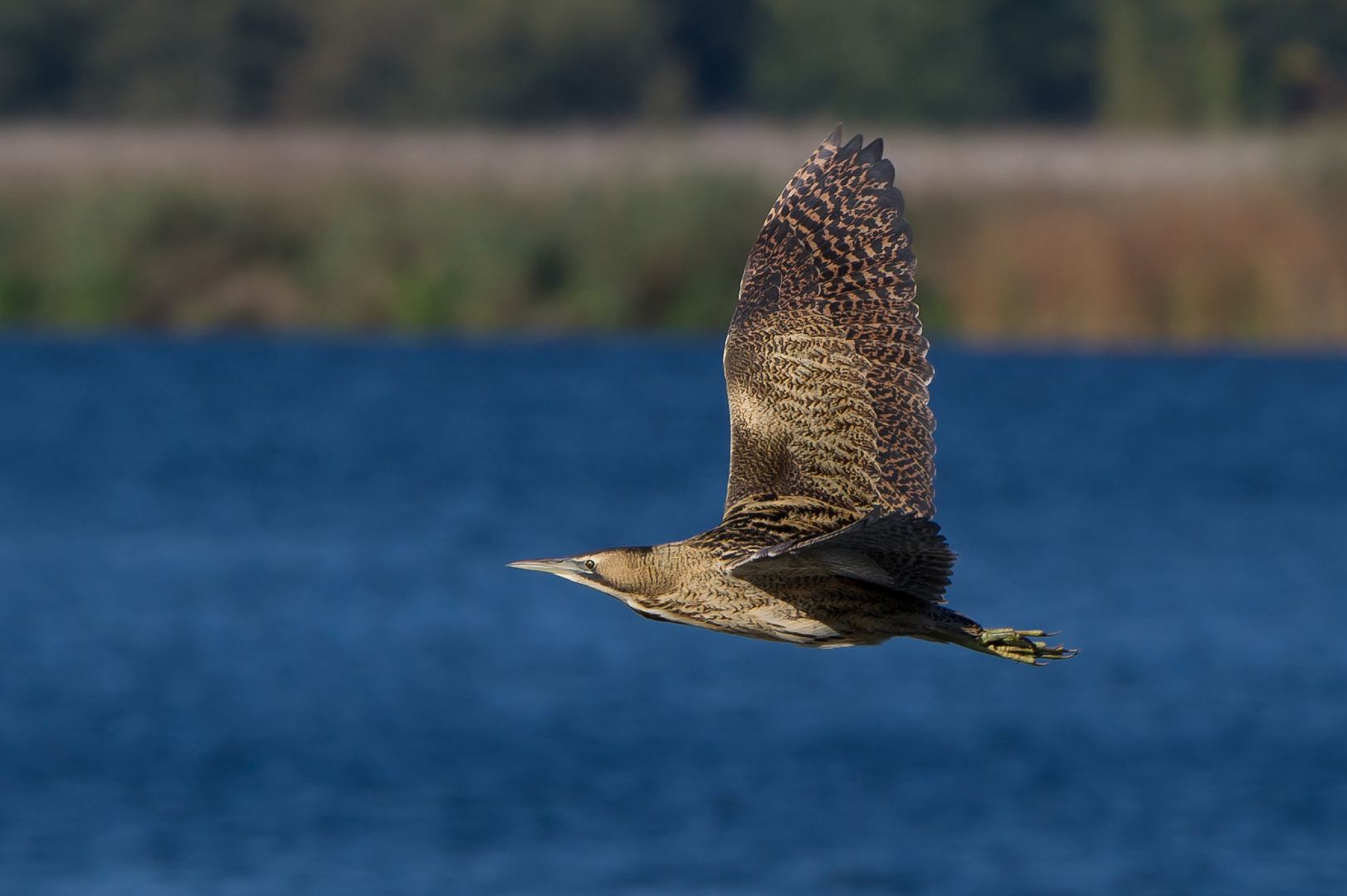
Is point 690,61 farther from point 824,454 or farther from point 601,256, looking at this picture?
point 824,454

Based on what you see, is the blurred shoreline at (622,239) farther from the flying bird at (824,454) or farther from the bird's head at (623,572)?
the bird's head at (623,572)

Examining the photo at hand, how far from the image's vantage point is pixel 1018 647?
18.9 ft

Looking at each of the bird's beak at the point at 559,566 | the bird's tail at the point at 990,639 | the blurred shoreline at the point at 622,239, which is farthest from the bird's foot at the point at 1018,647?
the blurred shoreline at the point at 622,239

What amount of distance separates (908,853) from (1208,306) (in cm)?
1264

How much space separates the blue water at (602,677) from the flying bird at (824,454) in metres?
8.25

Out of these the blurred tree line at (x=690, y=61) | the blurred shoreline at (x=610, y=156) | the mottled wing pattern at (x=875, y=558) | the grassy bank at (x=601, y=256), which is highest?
the blurred tree line at (x=690, y=61)

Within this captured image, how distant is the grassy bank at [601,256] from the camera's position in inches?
1000

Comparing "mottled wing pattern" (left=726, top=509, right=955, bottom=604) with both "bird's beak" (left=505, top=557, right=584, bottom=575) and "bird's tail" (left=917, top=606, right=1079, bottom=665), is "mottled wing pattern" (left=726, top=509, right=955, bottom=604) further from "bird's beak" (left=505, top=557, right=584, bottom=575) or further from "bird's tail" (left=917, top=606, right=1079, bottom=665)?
"bird's beak" (left=505, top=557, right=584, bottom=575)

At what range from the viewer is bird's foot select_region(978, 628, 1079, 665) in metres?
5.66

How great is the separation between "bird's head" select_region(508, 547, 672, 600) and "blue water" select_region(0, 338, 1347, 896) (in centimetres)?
837

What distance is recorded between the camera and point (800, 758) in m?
16.7

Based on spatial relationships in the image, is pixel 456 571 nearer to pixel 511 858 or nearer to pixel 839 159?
pixel 511 858

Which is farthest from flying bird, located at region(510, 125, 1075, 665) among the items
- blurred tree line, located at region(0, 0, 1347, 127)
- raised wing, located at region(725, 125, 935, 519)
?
blurred tree line, located at region(0, 0, 1347, 127)

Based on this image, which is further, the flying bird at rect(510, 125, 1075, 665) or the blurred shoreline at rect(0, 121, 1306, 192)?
the blurred shoreline at rect(0, 121, 1306, 192)
